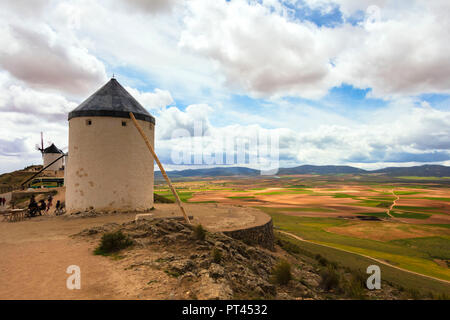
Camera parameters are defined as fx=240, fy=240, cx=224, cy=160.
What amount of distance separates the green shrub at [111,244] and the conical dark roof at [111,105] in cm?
980

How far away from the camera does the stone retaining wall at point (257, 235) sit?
38.5 ft

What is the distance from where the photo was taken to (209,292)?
223 inches

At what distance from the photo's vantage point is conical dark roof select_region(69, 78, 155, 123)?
16.0 meters

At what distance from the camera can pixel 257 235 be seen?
12.7 m

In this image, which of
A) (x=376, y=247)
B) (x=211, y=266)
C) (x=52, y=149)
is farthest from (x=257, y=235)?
(x=52, y=149)

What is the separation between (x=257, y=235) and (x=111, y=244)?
23.4 ft

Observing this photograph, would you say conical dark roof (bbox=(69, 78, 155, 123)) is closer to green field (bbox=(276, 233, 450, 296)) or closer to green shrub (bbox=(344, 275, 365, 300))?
green shrub (bbox=(344, 275, 365, 300))

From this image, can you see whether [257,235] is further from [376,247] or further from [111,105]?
[376,247]

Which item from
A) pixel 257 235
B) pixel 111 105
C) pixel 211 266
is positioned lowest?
pixel 257 235

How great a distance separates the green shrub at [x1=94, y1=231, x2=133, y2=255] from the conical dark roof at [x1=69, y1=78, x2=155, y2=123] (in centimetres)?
980

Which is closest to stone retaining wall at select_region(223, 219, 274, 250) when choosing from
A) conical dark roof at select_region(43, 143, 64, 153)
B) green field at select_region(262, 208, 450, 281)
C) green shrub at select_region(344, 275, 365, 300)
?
green shrub at select_region(344, 275, 365, 300)

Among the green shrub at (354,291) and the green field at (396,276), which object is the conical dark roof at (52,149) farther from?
the green shrub at (354,291)

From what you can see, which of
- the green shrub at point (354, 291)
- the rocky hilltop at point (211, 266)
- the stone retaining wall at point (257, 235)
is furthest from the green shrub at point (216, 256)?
the green shrub at point (354, 291)
